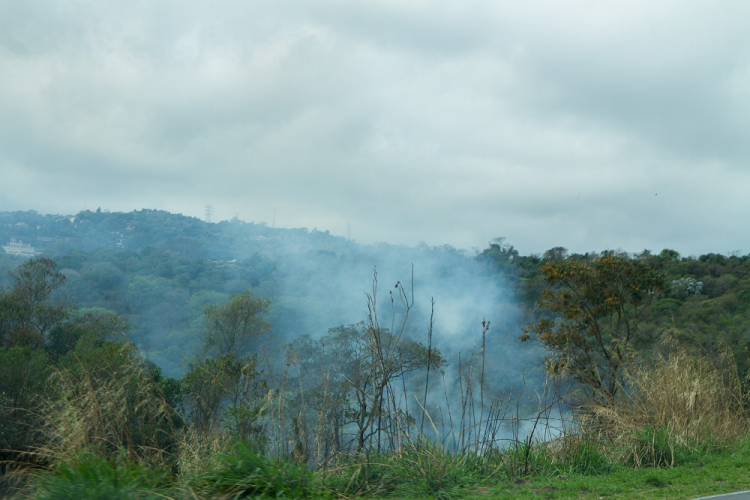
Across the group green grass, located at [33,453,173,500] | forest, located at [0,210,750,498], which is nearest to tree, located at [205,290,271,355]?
forest, located at [0,210,750,498]

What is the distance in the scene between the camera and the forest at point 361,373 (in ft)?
19.6

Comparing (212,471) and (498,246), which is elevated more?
(498,246)

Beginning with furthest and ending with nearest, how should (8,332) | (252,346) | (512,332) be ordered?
(512,332) < (252,346) < (8,332)

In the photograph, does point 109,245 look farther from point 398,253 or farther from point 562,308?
point 562,308

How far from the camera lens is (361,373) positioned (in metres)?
9.27

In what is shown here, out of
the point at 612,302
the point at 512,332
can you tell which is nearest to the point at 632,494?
the point at 612,302

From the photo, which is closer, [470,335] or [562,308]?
[562,308]

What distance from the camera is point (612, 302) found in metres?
15.1

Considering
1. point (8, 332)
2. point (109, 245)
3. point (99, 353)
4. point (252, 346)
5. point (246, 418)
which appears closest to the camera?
point (246, 418)

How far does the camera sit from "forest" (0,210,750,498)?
5.99m

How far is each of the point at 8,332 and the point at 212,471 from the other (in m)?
31.7

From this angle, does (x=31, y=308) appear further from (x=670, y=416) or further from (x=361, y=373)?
(x=670, y=416)

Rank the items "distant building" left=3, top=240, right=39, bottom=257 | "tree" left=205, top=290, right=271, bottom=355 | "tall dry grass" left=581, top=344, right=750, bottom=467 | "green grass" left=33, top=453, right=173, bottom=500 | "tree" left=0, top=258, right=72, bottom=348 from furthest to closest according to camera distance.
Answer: "distant building" left=3, top=240, right=39, bottom=257, "tree" left=205, top=290, right=271, bottom=355, "tree" left=0, top=258, right=72, bottom=348, "tall dry grass" left=581, top=344, right=750, bottom=467, "green grass" left=33, top=453, right=173, bottom=500

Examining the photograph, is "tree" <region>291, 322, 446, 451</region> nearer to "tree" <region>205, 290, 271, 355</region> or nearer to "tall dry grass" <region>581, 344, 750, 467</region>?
"tall dry grass" <region>581, 344, 750, 467</region>
